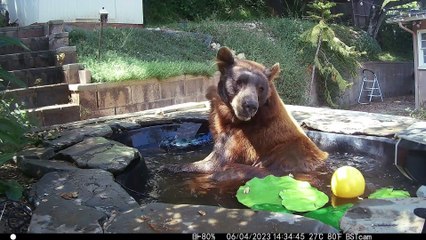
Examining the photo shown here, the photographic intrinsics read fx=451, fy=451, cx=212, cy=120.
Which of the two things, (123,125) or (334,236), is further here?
(123,125)

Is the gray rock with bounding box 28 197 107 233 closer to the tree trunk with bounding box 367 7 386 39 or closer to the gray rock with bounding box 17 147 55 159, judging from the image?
the gray rock with bounding box 17 147 55 159

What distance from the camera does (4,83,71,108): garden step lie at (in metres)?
7.64

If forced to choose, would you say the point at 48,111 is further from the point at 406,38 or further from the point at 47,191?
the point at 406,38

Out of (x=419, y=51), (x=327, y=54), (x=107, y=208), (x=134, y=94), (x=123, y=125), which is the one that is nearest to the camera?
(x=107, y=208)

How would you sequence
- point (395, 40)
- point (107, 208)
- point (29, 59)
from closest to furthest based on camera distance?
point (107, 208) < point (29, 59) < point (395, 40)

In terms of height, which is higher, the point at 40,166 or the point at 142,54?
the point at 142,54

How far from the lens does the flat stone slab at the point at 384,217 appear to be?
95.2 inches

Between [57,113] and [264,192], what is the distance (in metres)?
5.04

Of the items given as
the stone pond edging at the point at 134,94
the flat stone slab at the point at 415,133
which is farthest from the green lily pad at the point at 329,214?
the stone pond edging at the point at 134,94

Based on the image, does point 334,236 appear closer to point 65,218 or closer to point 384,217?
point 384,217

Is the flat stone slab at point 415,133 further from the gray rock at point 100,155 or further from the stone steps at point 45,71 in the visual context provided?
the stone steps at point 45,71

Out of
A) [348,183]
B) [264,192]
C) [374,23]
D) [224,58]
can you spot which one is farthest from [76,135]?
[374,23]

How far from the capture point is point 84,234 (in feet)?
7.68

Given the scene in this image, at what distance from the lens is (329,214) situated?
308 centimetres
